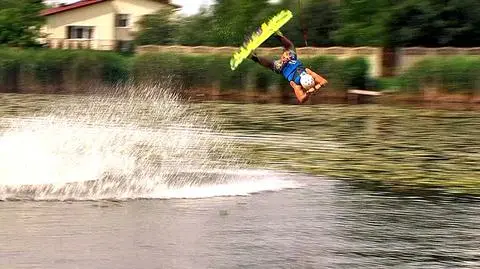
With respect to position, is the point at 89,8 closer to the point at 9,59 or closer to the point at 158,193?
the point at 9,59

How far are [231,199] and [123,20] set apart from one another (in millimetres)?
53020

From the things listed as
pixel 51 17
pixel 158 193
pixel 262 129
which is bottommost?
pixel 51 17

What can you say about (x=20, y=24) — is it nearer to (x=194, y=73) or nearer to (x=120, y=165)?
(x=194, y=73)

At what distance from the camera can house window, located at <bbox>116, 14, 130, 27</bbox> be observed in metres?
61.4

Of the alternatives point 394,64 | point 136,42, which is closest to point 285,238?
point 394,64

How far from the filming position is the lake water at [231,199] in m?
7.29

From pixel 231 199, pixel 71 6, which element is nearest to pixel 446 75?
pixel 231 199

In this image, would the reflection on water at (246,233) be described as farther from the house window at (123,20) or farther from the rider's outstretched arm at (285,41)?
the house window at (123,20)

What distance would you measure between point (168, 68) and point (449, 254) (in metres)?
32.6

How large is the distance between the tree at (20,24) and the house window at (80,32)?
631 centimetres

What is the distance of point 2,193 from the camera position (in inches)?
392

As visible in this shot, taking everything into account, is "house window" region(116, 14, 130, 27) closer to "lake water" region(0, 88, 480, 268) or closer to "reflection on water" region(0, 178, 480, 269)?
"lake water" region(0, 88, 480, 268)

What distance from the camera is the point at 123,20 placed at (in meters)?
62.0

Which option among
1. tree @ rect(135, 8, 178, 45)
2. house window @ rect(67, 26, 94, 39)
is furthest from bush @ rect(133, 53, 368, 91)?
house window @ rect(67, 26, 94, 39)
